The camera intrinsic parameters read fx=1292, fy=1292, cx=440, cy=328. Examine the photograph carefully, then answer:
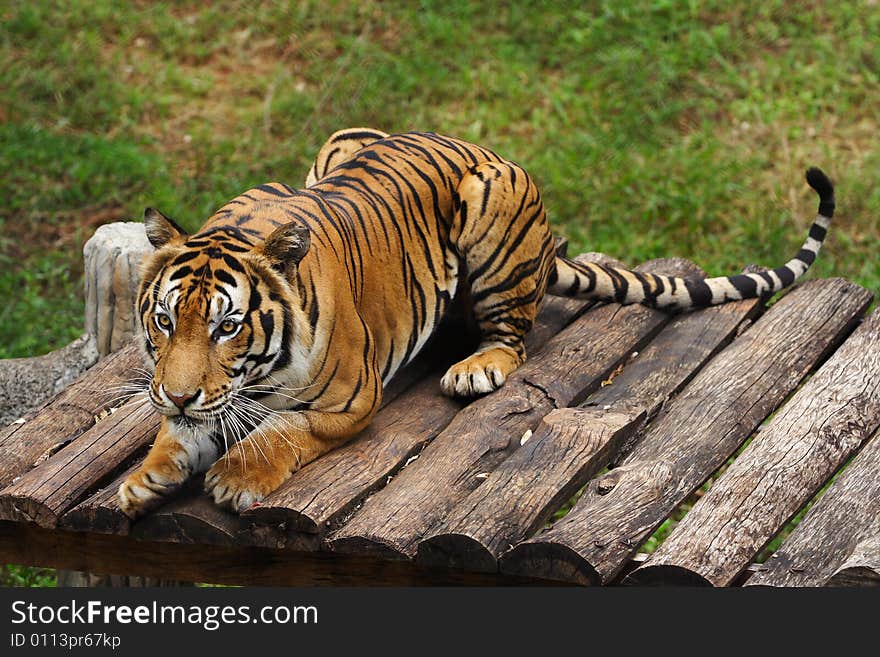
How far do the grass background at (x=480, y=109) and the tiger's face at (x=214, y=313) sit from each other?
3.31 metres

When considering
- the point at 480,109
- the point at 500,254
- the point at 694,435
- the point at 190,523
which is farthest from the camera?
the point at 480,109

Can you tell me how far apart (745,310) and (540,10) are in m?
4.26

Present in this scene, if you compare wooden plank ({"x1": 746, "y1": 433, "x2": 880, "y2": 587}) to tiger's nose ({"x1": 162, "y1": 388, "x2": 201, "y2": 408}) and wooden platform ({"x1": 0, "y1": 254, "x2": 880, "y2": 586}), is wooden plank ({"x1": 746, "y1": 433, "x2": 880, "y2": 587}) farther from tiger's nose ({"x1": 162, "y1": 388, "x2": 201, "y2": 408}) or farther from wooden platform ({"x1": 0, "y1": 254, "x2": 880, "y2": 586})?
tiger's nose ({"x1": 162, "y1": 388, "x2": 201, "y2": 408})

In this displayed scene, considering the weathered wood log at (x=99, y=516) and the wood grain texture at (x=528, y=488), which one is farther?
the weathered wood log at (x=99, y=516)

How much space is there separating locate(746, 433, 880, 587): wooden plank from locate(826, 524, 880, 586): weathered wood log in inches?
1.1

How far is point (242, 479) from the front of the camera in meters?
3.53

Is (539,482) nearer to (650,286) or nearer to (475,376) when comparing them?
(475,376)

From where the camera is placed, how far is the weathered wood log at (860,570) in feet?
9.96

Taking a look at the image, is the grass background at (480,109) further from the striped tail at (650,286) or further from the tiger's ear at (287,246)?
the tiger's ear at (287,246)

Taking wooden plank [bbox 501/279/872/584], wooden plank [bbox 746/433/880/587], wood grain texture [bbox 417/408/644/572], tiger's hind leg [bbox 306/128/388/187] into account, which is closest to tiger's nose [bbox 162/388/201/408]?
wood grain texture [bbox 417/408/644/572]

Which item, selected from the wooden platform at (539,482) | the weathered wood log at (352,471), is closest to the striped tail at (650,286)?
the wooden platform at (539,482)

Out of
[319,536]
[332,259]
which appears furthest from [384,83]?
[319,536]

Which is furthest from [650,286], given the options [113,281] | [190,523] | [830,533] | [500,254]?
[190,523]

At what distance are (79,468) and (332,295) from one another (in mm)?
915
